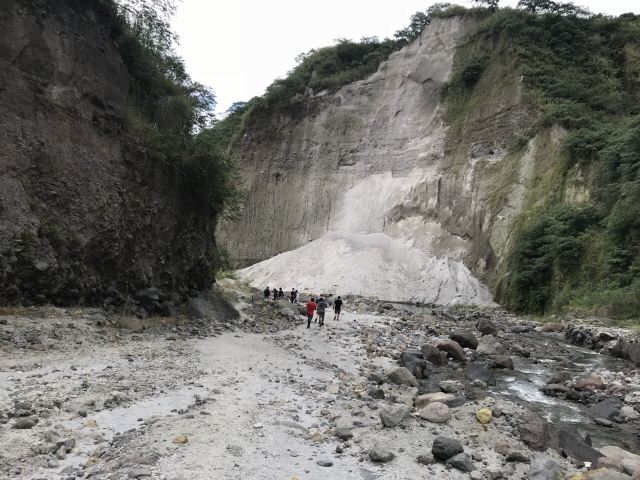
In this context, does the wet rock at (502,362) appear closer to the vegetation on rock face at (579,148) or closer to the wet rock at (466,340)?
the wet rock at (466,340)

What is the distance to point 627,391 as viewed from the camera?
35.1 feet

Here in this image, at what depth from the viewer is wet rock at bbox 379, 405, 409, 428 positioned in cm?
685

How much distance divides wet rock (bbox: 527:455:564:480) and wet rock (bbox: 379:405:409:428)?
6.04ft

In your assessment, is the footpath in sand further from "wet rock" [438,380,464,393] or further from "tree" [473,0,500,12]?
"tree" [473,0,500,12]

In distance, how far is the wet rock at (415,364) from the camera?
1142 cm

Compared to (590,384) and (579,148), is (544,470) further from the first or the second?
(579,148)

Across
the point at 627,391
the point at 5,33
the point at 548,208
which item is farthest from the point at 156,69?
the point at 548,208

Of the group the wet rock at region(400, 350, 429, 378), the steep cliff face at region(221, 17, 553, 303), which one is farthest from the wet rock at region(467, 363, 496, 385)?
the steep cliff face at region(221, 17, 553, 303)

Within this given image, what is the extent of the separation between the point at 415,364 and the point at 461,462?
19.9 ft

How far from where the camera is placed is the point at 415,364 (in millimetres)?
11711

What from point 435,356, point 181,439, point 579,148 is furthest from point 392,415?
point 579,148

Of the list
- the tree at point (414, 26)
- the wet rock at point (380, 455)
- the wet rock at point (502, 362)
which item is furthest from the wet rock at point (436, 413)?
the tree at point (414, 26)

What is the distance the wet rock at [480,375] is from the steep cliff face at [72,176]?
9.20 meters

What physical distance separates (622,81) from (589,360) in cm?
3201
